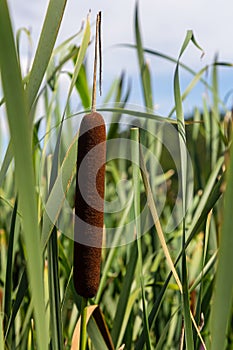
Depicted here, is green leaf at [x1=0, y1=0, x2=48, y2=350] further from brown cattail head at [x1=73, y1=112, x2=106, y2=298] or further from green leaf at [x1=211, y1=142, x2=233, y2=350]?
brown cattail head at [x1=73, y1=112, x2=106, y2=298]

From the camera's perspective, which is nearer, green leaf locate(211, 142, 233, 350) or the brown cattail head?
green leaf locate(211, 142, 233, 350)

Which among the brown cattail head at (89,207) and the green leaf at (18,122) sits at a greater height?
the green leaf at (18,122)

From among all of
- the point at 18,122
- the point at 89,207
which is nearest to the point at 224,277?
the point at 18,122

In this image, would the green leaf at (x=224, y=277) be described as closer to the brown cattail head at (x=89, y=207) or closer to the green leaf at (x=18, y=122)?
the green leaf at (x=18, y=122)

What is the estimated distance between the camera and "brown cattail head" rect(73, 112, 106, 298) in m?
0.52

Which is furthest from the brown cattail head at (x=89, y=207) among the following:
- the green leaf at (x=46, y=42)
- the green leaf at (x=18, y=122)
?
the green leaf at (x=18, y=122)

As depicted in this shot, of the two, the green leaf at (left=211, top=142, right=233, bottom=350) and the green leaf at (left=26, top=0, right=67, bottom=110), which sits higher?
the green leaf at (left=26, top=0, right=67, bottom=110)

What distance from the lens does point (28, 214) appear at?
306mm

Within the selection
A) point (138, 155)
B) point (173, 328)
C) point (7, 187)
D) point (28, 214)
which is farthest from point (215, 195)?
point (7, 187)

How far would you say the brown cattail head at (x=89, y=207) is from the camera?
52 centimetres

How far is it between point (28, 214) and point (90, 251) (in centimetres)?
24

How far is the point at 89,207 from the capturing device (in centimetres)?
53

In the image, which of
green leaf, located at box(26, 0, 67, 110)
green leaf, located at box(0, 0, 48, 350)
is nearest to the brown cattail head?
green leaf, located at box(26, 0, 67, 110)

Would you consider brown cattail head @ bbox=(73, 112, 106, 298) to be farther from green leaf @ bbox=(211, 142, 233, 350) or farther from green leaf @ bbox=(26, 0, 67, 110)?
green leaf @ bbox=(211, 142, 233, 350)
